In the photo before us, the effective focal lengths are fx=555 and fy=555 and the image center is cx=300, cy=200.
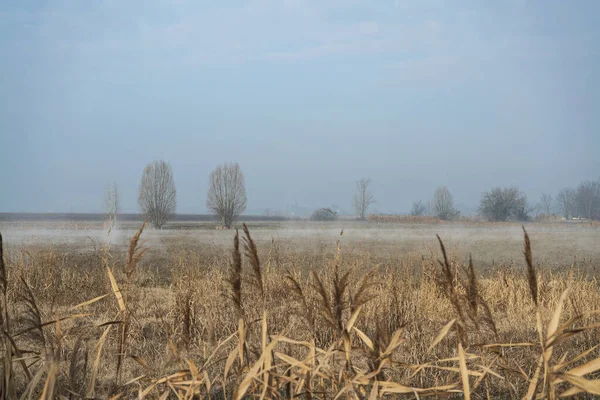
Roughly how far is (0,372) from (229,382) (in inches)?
84.0

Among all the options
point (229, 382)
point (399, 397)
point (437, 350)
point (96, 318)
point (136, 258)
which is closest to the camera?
point (136, 258)

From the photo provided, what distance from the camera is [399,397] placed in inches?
129

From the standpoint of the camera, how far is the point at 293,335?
189 inches

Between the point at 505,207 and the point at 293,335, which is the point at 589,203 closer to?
the point at 505,207

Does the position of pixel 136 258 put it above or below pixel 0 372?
above

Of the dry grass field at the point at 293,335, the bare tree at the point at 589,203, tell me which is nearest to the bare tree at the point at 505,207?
the bare tree at the point at 589,203

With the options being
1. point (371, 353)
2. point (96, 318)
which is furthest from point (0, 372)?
point (96, 318)

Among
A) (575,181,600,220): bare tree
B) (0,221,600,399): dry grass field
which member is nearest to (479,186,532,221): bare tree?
(575,181,600,220): bare tree

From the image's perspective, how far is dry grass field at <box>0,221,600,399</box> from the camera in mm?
1502

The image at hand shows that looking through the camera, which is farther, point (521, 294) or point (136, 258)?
point (521, 294)

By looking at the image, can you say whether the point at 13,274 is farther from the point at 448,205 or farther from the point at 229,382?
the point at 448,205

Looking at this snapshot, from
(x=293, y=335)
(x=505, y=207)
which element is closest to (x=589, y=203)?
(x=505, y=207)

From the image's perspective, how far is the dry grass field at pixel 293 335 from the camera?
150cm

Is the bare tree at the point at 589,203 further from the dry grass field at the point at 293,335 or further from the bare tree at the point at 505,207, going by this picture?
the dry grass field at the point at 293,335
